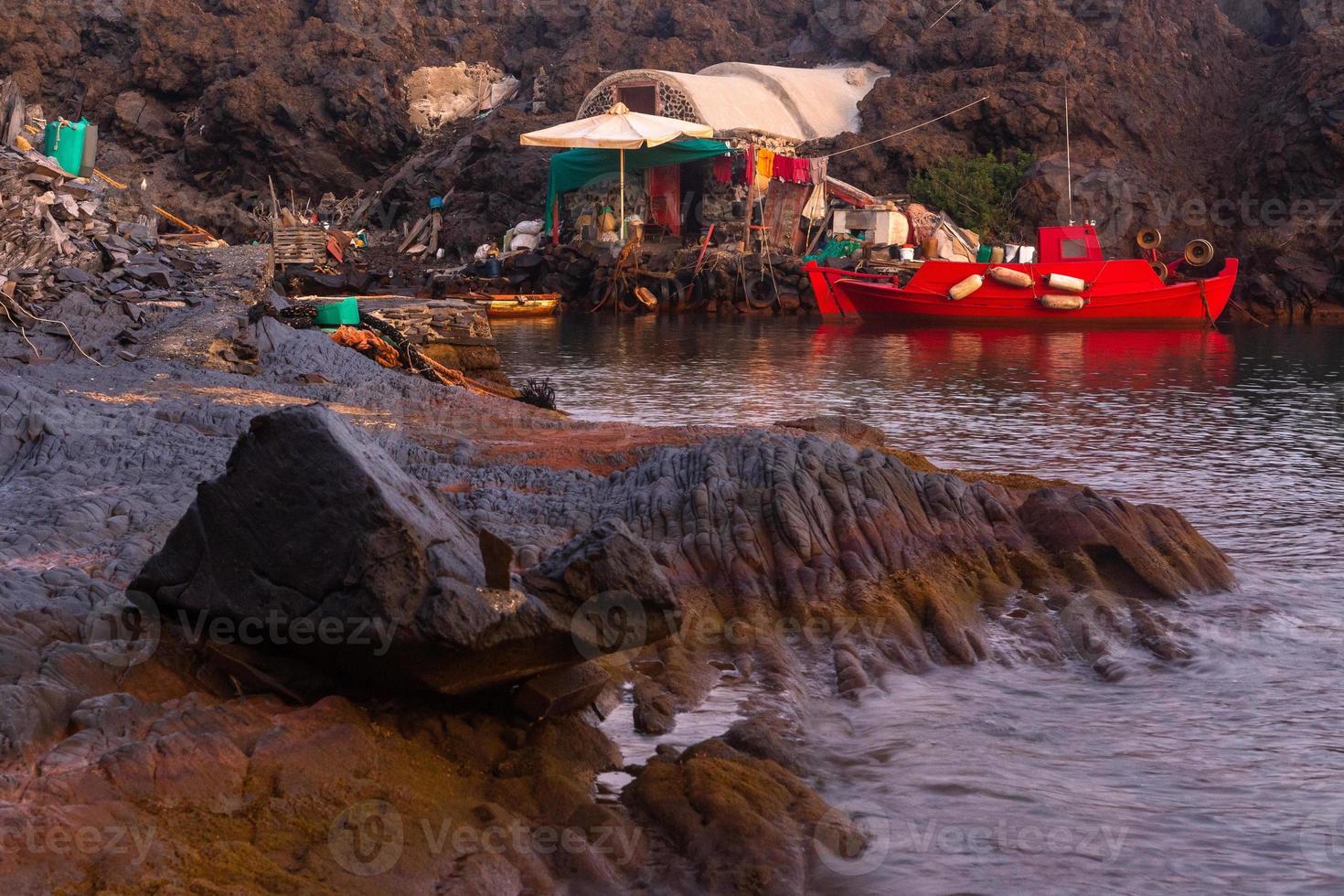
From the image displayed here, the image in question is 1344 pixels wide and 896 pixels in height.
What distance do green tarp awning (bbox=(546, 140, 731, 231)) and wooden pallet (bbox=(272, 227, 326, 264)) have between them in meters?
6.87

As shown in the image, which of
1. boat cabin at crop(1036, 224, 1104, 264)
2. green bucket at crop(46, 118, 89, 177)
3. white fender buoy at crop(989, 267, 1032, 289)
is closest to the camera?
green bucket at crop(46, 118, 89, 177)

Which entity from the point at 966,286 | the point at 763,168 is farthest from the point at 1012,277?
the point at 763,168

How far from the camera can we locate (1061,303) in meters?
25.3

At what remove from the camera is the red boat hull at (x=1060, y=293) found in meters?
25.5

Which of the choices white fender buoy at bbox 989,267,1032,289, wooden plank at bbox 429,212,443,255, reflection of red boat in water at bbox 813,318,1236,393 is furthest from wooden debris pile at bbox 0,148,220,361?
wooden plank at bbox 429,212,443,255

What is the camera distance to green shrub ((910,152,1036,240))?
111 ft

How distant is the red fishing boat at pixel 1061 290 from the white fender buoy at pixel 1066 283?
0.06 ft

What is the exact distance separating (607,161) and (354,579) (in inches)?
1217

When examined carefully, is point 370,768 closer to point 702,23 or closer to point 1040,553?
point 1040,553

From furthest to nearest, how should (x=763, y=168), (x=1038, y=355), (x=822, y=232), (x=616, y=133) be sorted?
(x=822, y=232), (x=763, y=168), (x=616, y=133), (x=1038, y=355)

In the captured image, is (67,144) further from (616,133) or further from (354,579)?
(354,579)

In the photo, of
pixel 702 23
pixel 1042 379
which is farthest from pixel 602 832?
pixel 702 23

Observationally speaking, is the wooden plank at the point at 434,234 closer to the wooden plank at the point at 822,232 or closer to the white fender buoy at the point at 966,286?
the wooden plank at the point at 822,232

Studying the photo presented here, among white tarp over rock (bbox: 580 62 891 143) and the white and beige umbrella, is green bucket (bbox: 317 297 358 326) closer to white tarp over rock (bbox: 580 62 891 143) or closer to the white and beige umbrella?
the white and beige umbrella
